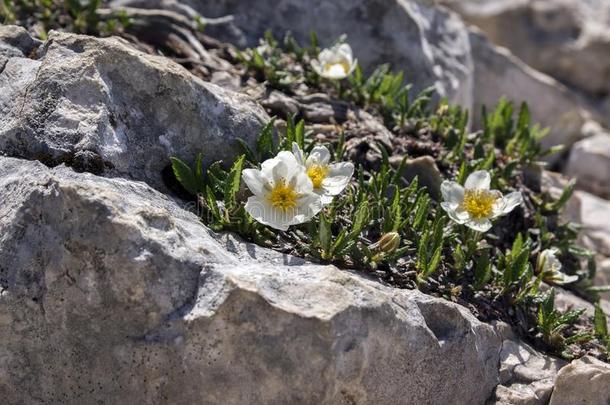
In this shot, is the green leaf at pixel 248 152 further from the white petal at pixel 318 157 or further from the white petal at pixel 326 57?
the white petal at pixel 326 57

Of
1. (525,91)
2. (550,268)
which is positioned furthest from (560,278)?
(525,91)

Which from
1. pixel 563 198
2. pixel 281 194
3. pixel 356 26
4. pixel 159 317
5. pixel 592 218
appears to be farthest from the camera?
pixel 592 218

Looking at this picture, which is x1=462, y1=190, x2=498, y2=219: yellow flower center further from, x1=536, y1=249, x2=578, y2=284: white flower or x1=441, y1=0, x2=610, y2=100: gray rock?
x1=441, y1=0, x2=610, y2=100: gray rock

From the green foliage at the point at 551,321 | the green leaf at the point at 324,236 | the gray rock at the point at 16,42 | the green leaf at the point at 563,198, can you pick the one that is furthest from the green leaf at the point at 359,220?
the gray rock at the point at 16,42

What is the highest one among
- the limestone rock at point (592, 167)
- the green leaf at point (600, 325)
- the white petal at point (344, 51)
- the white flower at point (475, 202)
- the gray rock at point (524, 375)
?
the white petal at point (344, 51)

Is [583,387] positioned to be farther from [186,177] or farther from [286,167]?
→ [186,177]

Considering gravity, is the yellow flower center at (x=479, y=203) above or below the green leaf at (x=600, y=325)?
above
